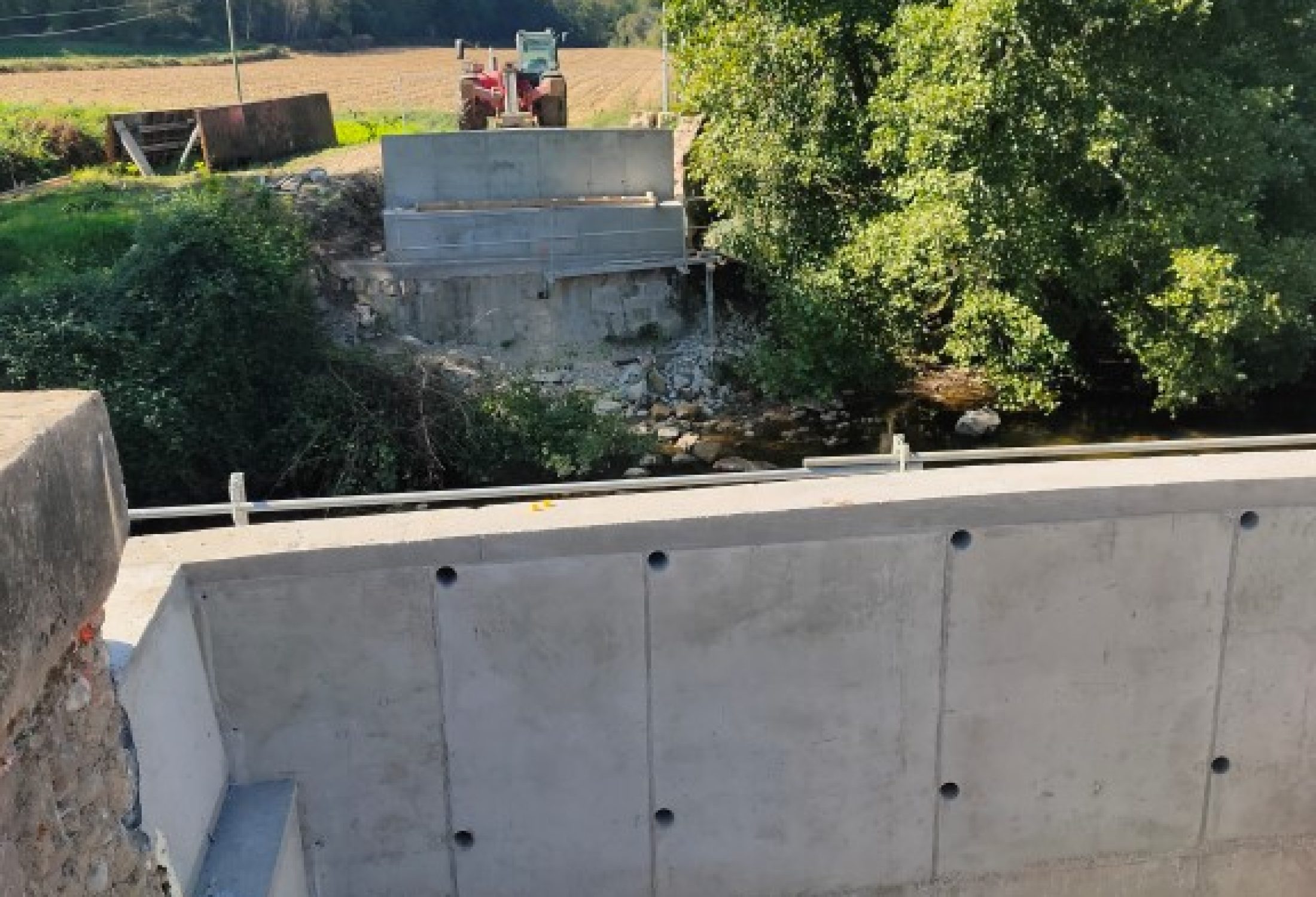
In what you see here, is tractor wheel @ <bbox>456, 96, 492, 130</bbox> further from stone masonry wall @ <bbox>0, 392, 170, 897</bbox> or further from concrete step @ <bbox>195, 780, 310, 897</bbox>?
stone masonry wall @ <bbox>0, 392, 170, 897</bbox>

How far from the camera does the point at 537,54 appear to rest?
83.5 ft

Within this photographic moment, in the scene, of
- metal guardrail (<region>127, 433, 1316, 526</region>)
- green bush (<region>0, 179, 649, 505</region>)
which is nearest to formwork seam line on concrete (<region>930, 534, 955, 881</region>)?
metal guardrail (<region>127, 433, 1316, 526</region>)

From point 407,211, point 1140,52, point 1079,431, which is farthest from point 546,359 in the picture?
point 1140,52

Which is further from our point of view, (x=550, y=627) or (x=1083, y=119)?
(x=1083, y=119)

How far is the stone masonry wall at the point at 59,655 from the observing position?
2.22 metres

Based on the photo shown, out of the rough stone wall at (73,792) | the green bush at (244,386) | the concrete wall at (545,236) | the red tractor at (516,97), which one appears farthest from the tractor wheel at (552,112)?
the rough stone wall at (73,792)

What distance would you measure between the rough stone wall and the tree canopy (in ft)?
36.4

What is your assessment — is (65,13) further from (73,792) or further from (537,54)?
(73,792)

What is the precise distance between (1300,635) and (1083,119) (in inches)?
327

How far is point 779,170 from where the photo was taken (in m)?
15.3

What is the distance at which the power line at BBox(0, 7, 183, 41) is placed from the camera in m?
49.9

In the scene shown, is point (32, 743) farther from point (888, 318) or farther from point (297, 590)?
point (888, 318)

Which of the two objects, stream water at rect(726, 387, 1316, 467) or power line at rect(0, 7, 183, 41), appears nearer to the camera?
stream water at rect(726, 387, 1316, 467)

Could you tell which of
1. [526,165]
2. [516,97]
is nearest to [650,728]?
[526,165]
